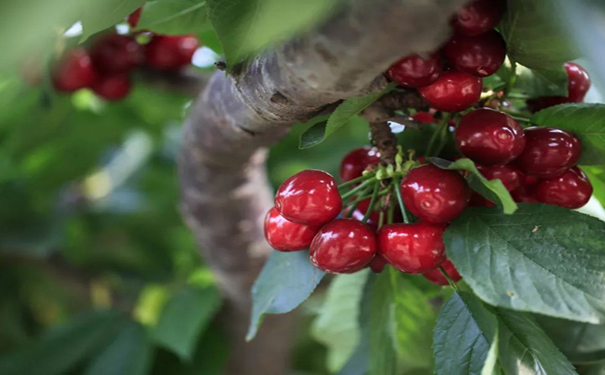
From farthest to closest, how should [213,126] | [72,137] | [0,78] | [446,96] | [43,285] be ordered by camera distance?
[43,285]
[72,137]
[0,78]
[213,126]
[446,96]

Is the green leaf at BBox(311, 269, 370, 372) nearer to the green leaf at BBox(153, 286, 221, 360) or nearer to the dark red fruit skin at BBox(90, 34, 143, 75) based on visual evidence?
the green leaf at BBox(153, 286, 221, 360)

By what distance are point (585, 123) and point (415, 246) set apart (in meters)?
0.15

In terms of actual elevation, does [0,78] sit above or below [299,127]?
above

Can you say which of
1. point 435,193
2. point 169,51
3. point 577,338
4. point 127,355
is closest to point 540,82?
point 435,193

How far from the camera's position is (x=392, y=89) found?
47 cm

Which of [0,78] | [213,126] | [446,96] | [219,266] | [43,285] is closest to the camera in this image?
[446,96]

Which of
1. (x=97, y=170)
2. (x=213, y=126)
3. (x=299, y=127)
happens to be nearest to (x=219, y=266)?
(x=299, y=127)

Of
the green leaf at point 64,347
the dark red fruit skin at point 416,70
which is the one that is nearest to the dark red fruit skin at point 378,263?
the dark red fruit skin at point 416,70

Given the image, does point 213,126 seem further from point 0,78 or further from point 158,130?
point 158,130

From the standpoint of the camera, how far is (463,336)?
469 millimetres

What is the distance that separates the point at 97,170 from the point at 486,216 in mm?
1314

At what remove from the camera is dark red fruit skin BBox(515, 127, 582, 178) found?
435 millimetres

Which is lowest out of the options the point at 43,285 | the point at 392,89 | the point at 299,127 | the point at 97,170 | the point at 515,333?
the point at 43,285

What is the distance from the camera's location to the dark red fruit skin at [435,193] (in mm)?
419
